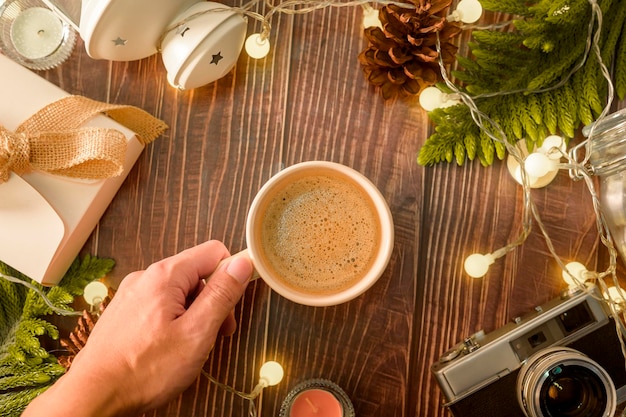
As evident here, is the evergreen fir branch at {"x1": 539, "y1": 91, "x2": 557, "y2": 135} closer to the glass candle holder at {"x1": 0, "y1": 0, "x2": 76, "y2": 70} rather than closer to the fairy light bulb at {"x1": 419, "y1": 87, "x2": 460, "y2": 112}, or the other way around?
the fairy light bulb at {"x1": 419, "y1": 87, "x2": 460, "y2": 112}

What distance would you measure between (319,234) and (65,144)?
39 centimetres

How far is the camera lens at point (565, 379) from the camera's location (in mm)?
729

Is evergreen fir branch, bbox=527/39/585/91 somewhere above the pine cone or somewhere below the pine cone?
below

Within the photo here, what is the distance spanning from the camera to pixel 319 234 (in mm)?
818

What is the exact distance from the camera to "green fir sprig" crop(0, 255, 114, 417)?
0.83 meters

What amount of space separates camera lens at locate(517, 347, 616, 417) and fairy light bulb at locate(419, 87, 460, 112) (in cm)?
39

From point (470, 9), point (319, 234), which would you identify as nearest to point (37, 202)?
point (319, 234)

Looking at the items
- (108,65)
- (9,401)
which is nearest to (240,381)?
(9,401)

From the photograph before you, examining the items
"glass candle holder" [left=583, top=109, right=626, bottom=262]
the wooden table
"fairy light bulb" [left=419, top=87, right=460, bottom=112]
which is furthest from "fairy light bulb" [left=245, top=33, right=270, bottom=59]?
"glass candle holder" [left=583, top=109, right=626, bottom=262]

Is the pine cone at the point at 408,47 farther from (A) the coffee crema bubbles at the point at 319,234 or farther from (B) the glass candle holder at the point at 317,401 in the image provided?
(B) the glass candle holder at the point at 317,401

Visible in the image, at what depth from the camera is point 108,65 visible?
89 cm

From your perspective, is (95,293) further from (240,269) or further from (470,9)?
(470,9)

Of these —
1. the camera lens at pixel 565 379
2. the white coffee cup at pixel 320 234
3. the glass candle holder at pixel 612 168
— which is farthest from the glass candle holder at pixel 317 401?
the glass candle holder at pixel 612 168

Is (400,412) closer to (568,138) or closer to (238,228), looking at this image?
(238,228)
